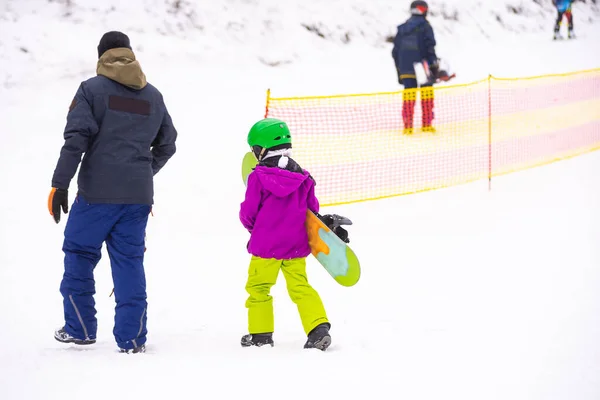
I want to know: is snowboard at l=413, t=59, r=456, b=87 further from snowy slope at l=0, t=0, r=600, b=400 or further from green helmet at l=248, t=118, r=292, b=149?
green helmet at l=248, t=118, r=292, b=149

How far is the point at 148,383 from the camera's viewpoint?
417 cm

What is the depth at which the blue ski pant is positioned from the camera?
475 centimetres

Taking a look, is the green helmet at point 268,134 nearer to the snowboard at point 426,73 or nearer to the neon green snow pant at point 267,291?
the neon green snow pant at point 267,291

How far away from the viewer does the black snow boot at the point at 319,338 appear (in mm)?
4859

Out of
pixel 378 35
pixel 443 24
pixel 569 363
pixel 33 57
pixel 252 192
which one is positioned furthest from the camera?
pixel 443 24

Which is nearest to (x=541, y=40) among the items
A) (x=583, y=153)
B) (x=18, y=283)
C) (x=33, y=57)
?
(x=583, y=153)

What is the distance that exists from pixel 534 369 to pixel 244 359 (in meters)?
1.73

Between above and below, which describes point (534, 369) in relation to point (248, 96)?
below

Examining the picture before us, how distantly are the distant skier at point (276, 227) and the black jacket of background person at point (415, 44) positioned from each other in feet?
24.3

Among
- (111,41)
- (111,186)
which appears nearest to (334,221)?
(111,186)

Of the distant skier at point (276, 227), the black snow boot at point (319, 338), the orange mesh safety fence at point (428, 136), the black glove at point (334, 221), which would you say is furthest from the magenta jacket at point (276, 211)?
the orange mesh safety fence at point (428, 136)

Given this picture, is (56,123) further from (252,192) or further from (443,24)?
(443,24)

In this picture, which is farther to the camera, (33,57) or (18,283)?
(33,57)

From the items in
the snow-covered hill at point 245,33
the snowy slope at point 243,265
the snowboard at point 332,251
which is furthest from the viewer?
the snow-covered hill at point 245,33
